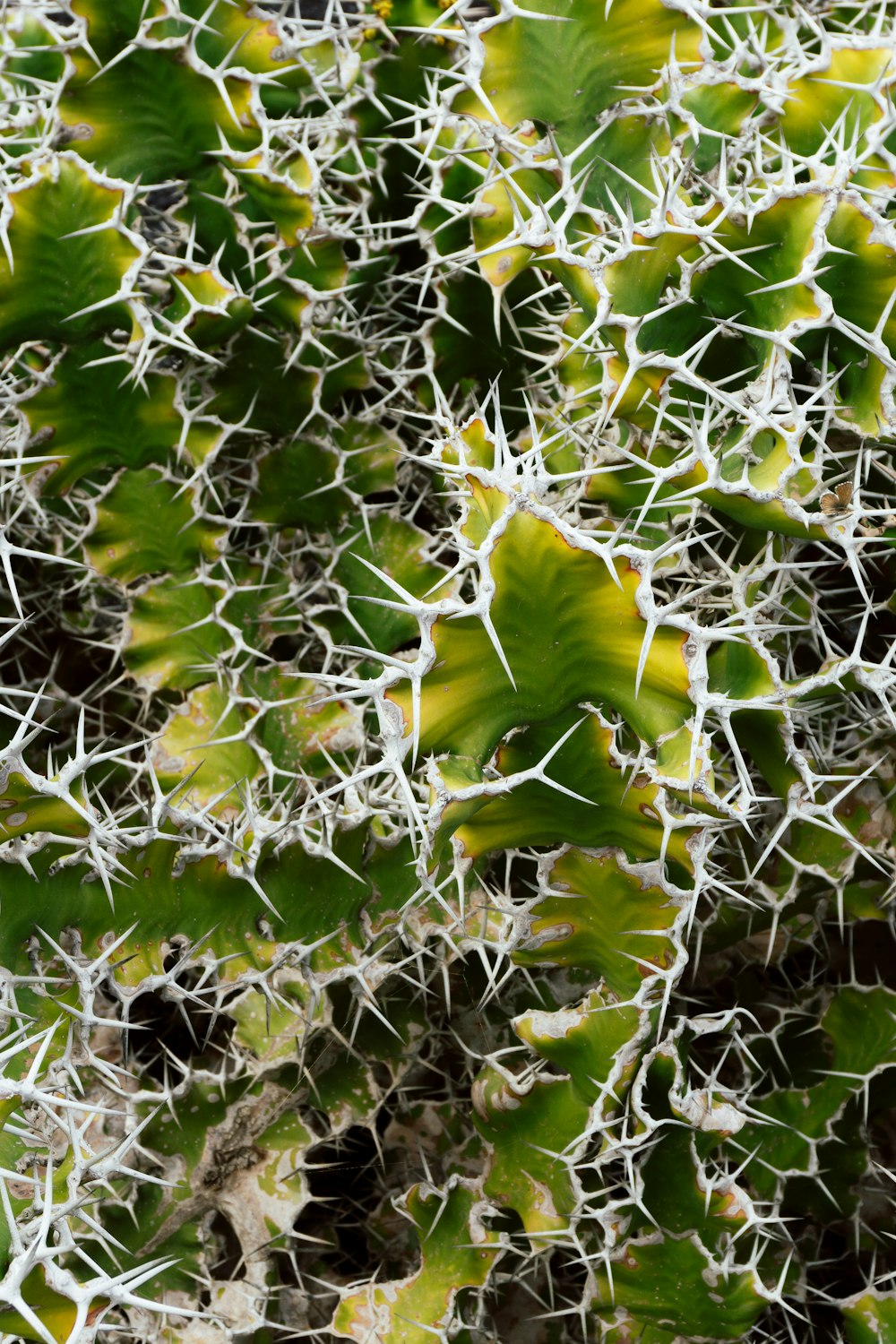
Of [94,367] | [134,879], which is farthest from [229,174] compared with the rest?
[134,879]

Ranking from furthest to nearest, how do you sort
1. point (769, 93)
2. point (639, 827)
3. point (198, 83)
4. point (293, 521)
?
point (293, 521)
point (198, 83)
point (769, 93)
point (639, 827)

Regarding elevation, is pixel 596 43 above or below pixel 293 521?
above

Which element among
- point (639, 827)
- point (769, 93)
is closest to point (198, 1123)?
point (639, 827)

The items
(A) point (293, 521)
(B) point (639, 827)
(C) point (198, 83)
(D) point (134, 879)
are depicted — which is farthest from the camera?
(A) point (293, 521)

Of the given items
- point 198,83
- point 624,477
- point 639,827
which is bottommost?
point 639,827

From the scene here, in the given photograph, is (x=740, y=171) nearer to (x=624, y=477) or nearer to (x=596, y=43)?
(x=596, y=43)

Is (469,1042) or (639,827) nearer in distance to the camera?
(639,827)

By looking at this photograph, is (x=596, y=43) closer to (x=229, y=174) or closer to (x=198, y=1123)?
(x=229, y=174)
